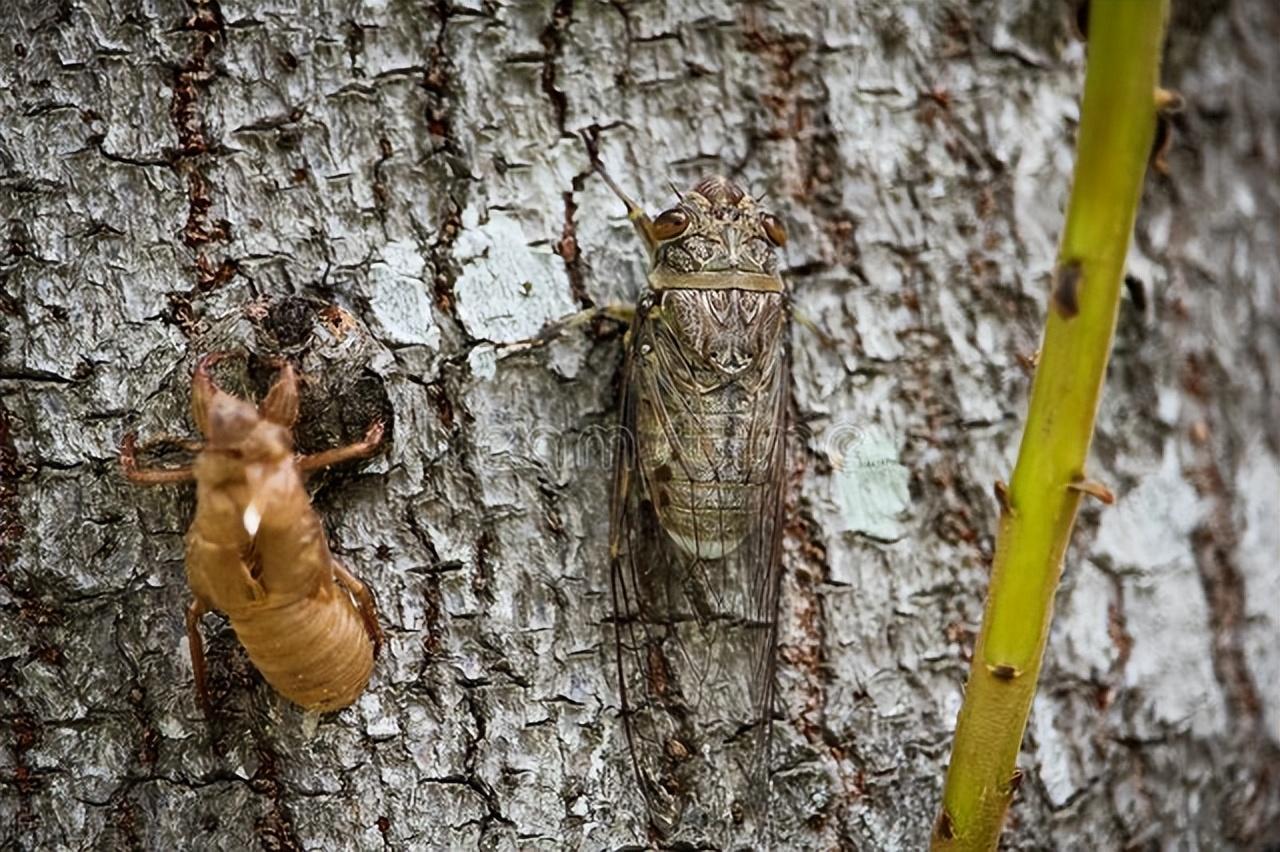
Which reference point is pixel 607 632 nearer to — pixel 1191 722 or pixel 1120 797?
pixel 1120 797

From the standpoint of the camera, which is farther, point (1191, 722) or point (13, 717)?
point (1191, 722)

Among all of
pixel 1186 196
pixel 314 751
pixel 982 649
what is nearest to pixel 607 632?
pixel 314 751

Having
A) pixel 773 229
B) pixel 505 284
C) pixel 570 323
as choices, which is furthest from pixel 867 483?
pixel 505 284

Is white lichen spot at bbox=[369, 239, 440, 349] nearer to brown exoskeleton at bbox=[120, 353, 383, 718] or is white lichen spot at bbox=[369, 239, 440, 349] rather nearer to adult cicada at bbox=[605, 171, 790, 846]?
brown exoskeleton at bbox=[120, 353, 383, 718]

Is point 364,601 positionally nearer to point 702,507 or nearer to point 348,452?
point 348,452

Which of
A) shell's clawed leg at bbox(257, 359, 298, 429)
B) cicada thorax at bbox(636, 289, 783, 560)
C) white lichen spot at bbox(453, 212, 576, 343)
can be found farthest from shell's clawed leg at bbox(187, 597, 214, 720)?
cicada thorax at bbox(636, 289, 783, 560)

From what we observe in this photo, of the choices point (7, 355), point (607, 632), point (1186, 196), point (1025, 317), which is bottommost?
point (607, 632)
